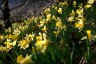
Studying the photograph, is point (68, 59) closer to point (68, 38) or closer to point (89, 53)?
point (89, 53)

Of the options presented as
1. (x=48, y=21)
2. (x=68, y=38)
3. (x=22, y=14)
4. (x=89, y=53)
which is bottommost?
(x=22, y=14)

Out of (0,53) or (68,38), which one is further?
(0,53)

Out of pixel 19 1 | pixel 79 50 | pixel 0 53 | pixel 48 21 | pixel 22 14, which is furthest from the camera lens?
pixel 19 1

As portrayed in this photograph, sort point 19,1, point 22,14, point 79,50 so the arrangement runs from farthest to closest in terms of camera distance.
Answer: point 19,1
point 22,14
point 79,50

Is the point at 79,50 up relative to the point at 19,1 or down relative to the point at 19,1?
up

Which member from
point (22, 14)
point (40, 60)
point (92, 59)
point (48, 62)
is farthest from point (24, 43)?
point (22, 14)

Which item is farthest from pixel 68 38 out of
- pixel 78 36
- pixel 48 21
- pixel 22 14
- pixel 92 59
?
pixel 22 14

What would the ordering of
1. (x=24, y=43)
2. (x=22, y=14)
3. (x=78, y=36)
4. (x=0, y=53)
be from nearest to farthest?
1. (x=24, y=43)
2. (x=78, y=36)
3. (x=0, y=53)
4. (x=22, y=14)

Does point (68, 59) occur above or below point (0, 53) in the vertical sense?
above

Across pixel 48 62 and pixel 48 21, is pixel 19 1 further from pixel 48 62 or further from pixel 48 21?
pixel 48 62
